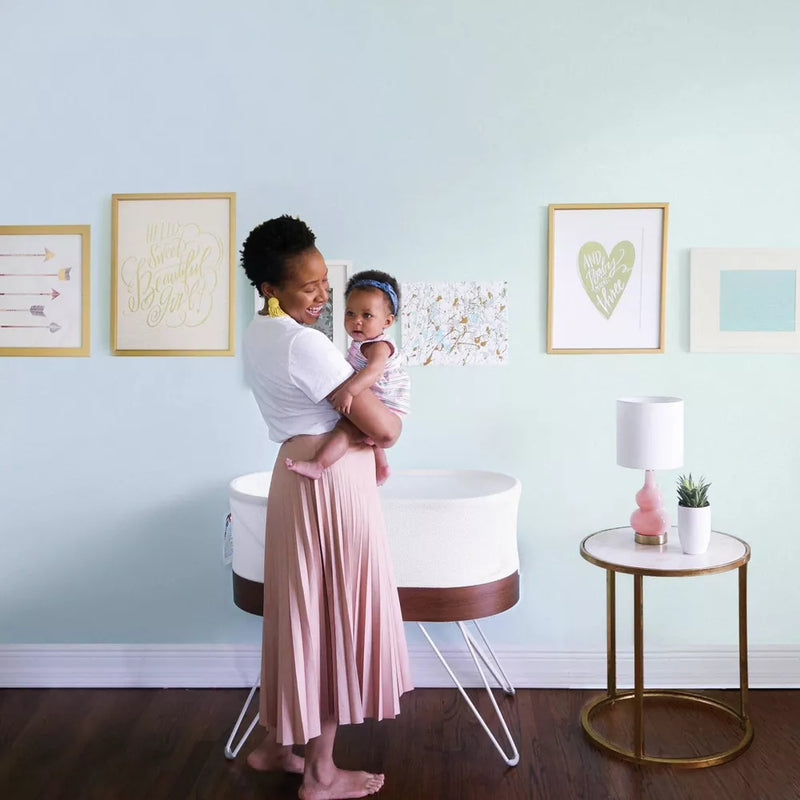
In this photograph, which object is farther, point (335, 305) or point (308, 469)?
point (335, 305)

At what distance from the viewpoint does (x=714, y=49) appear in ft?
8.32

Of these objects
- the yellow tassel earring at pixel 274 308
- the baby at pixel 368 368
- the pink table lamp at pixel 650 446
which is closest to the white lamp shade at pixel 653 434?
the pink table lamp at pixel 650 446

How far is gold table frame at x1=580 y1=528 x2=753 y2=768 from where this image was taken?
2.11 metres

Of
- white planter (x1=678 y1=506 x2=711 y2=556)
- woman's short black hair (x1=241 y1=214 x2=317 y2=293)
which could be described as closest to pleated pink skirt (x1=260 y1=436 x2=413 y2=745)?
woman's short black hair (x1=241 y1=214 x2=317 y2=293)

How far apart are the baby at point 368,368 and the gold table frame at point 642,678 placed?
28.8 inches

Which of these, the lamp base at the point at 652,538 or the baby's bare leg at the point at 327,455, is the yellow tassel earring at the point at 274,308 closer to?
the baby's bare leg at the point at 327,455

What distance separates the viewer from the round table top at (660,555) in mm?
2102

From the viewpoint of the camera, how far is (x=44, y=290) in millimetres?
2656

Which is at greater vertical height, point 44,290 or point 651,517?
point 44,290

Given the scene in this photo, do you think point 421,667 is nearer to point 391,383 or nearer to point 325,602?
point 325,602

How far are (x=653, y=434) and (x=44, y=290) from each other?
197cm

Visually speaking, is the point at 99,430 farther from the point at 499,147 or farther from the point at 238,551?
the point at 499,147

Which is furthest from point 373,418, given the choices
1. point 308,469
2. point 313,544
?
point 313,544

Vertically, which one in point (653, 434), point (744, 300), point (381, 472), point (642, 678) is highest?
point (744, 300)
